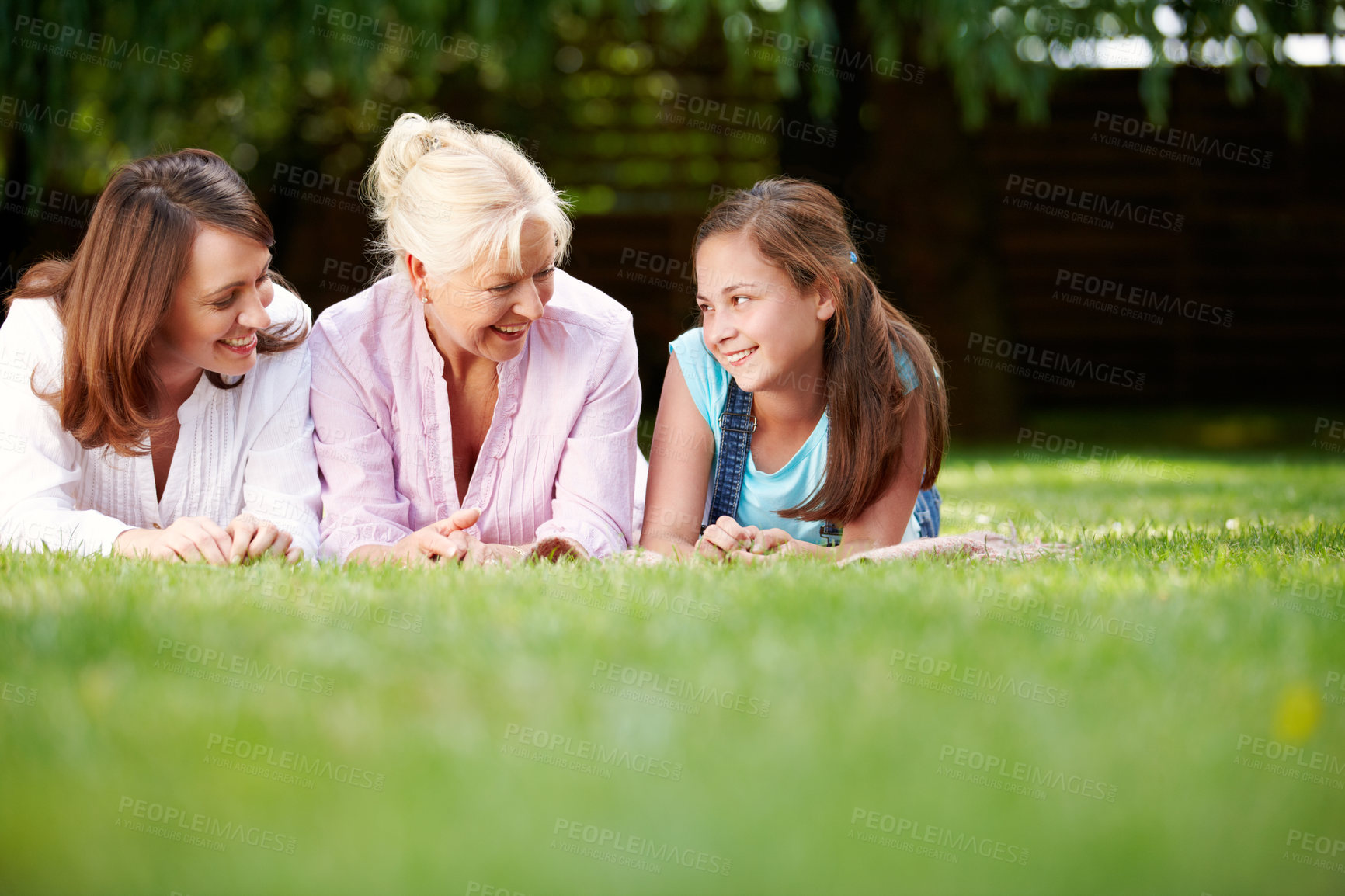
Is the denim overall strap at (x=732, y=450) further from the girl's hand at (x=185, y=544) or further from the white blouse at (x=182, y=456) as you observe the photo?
the girl's hand at (x=185, y=544)

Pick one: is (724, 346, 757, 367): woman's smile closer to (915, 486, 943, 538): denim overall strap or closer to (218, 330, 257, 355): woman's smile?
(915, 486, 943, 538): denim overall strap

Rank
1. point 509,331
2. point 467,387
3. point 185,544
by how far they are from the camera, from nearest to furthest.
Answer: point 185,544
point 509,331
point 467,387

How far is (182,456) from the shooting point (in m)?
3.89

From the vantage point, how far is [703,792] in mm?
1758

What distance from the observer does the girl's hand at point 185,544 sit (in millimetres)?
3424

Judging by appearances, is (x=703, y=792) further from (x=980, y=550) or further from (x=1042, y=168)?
(x=1042, y=168)

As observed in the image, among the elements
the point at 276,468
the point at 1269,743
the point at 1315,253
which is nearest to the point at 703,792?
the point at 1269,743

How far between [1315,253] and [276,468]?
1324 cm

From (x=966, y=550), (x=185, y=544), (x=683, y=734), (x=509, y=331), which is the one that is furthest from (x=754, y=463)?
(x=683, y=734)

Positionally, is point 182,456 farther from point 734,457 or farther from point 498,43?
point 498,43

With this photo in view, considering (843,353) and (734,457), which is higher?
(843,353)

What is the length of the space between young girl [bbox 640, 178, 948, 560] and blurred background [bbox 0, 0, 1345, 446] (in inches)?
235

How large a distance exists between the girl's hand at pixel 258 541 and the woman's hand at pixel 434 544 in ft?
0.60

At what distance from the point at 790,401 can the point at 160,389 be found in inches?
80.3
